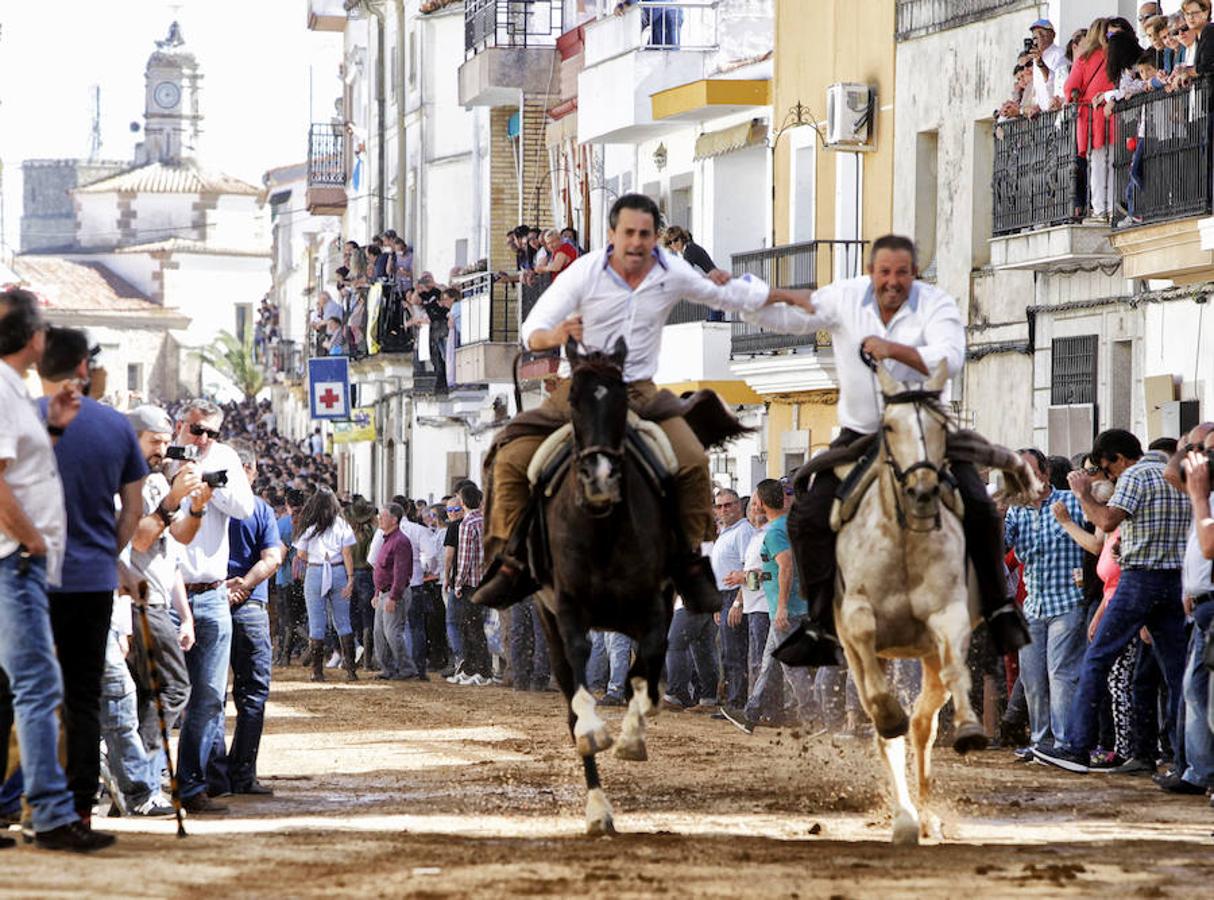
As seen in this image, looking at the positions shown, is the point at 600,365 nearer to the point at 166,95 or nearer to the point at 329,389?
the point at 329,389

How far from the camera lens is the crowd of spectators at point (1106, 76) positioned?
23.0 meters

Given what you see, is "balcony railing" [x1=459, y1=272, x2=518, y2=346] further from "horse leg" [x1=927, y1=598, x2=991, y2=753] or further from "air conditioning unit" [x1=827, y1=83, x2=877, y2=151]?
"horse leg" [x1=927, y1=598, x2=991, y2=753]

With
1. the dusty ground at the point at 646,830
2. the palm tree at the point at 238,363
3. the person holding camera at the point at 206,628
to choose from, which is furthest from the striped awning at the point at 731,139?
the palm tree at the point at 238,363

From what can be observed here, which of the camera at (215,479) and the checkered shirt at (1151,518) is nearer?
the camera at (215,479)

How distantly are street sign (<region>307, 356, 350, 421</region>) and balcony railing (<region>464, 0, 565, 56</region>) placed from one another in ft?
21.0

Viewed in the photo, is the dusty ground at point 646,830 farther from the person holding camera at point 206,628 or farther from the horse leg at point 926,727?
the person holding camera at point 206,628

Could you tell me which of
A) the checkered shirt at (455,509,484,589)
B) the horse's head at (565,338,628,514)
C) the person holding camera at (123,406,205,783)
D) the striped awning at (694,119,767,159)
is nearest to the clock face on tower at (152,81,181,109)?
the striped awning at (694,119,767,159)

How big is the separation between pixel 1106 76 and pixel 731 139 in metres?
12.3

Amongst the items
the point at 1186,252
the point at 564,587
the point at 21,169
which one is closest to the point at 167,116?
the point at 21,169

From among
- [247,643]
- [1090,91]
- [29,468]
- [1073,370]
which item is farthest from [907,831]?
[1073,370]

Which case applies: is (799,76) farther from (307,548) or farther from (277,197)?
(277,197)

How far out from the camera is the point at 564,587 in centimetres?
1341

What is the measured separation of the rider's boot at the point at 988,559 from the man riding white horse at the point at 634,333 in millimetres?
1311

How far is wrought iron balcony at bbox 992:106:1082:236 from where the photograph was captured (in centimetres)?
2612
